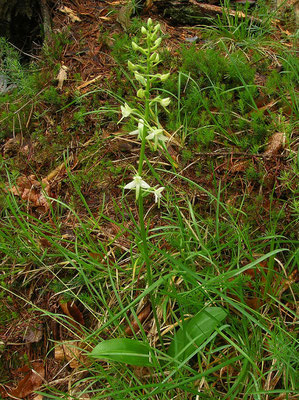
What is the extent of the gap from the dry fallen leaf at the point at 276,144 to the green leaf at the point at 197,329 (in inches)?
50.0

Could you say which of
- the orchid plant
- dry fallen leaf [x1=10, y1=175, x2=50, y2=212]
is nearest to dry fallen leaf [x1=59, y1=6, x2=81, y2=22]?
dry fallen leaf [x1=10, y1=175, x2=50, y2=212]

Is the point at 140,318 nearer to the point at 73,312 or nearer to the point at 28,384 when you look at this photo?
the point at 73,312

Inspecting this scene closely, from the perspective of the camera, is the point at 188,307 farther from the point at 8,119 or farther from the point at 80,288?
the point at 8,119

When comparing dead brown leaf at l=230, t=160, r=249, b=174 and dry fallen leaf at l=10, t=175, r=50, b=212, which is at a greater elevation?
dead brown leaf at l=230, t=160, r=249, b=174

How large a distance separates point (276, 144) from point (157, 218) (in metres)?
1.03

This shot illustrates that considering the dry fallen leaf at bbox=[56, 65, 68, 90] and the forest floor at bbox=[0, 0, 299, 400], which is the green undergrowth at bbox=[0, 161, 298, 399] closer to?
the forest floor at bbox=[0, 0, 299, 400]

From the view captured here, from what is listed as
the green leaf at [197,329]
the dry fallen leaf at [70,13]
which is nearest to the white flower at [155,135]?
the green leaf at [197,329]

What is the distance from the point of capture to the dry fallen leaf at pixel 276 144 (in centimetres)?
280

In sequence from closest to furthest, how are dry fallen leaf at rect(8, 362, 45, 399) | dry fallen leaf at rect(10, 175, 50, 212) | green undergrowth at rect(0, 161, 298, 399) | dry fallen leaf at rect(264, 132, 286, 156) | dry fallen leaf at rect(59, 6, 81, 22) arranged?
green undergrowth at rect(0, 161, 298, 399) → dry fallen leaf at rect(8, 362, 45, 399) → dry fallen leaf at rect(264, 132, 286, 156) → dry fallen leaf at rect(10, 175, 50, 212) → dry fallen leaf at rect(59, 6, 81, 22)

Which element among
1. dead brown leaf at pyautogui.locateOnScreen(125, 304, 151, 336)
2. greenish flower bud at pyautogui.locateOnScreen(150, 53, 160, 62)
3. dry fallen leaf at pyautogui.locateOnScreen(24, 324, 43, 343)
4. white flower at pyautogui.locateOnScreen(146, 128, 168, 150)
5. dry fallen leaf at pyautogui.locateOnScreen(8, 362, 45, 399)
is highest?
greenish flower bud at pyautogui.locateOnScreen(150, 53, 160, 62)

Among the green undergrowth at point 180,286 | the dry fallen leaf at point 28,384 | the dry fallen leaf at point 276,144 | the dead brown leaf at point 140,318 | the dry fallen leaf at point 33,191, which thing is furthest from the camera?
the dry fallen leaf at point 33,191

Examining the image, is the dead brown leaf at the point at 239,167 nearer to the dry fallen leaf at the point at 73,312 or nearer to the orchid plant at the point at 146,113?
the orchid plant at the point at 146,113

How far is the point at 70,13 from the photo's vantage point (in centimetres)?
425

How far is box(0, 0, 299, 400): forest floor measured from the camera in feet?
6.95
